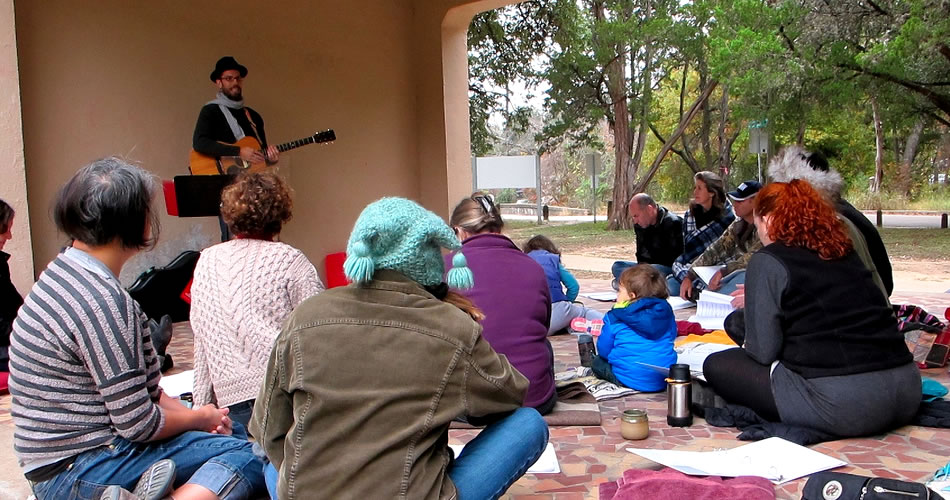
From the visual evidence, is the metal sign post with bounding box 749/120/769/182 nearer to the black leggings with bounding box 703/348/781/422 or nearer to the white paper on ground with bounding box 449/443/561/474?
the black leggings with bounding box 703/348/781/422

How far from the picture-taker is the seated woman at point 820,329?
3020 millimetres

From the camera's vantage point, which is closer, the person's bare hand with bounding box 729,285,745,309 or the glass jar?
the glass jar

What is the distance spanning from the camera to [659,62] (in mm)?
21047

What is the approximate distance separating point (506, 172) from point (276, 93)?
1571 cm

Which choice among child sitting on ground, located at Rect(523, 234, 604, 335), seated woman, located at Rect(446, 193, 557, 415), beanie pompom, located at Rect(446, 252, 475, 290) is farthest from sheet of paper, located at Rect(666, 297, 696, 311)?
beanie pompom, located at Rect(446, 252, 475, 290)

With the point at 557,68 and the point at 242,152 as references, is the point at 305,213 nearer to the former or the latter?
the point at 242,152

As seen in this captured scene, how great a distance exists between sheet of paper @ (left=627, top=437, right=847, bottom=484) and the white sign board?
19596mm

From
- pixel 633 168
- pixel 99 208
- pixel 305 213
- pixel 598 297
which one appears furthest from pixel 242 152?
pixel 633 168

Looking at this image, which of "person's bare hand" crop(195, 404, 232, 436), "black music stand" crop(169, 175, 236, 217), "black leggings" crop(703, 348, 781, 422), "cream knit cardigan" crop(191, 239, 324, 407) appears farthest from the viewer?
"black music stand" crop(169, 175, 236, 217)

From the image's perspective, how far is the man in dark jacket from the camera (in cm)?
682

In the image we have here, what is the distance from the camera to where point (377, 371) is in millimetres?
1737

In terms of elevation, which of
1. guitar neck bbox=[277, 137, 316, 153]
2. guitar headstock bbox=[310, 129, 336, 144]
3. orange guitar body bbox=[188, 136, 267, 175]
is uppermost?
guitar headstock bbox=[310, 129, 336, 144]

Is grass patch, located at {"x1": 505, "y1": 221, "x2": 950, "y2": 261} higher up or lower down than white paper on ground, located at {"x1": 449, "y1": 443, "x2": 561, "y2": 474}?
lower down

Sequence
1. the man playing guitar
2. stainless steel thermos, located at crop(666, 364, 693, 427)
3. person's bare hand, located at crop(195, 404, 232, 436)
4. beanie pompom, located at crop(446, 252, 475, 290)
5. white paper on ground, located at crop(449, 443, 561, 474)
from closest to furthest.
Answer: beanie pompom, located at crop(446, 252, 475, 290), person's bare hand, located at crop(195, 404, 232, 436), white paper on ground, located at crop(449, 443, 561, 474), stainless steel thermos, located at crop(666, 364, 693, 427), the man playing guitar
